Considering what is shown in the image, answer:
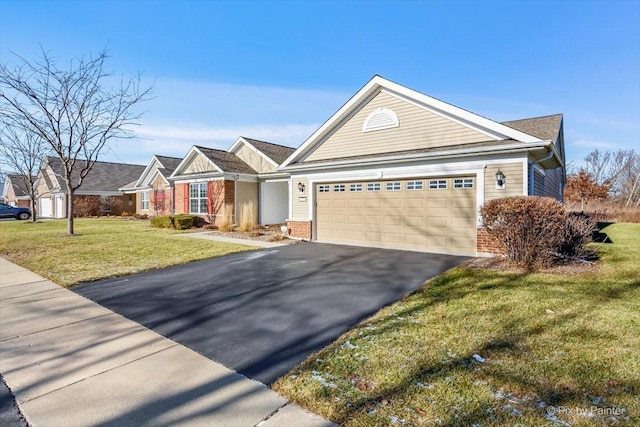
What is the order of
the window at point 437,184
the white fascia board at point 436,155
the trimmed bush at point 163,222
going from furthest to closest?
the trimmed bush at point 163,222 < the window at point 437,184 < the white fascia board at point 436,155

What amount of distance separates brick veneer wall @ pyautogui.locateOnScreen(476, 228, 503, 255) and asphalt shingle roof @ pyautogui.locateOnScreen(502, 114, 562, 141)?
16.7ft

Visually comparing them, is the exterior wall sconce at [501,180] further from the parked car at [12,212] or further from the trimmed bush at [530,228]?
the parked car at [12,212]

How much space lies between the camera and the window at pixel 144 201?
29.0 m

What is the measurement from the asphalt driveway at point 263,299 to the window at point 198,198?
11.9m

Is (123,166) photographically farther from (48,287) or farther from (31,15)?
(48,287)

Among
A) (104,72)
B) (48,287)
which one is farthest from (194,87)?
(48,287)

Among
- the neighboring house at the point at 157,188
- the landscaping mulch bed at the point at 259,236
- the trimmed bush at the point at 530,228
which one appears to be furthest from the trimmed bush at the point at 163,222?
the trimmed bush at the point at 530,228

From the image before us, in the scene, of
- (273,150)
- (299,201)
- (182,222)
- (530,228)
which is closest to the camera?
(530,228)

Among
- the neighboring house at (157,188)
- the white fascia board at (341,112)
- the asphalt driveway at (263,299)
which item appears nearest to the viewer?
the asphalt driveway at (263,299)

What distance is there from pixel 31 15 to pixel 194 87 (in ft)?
20.6

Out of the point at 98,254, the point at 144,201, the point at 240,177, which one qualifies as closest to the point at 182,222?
the point at 240,177

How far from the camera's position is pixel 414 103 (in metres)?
11.1

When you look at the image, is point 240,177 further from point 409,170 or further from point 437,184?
point 437,184

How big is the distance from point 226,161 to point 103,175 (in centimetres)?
2529
